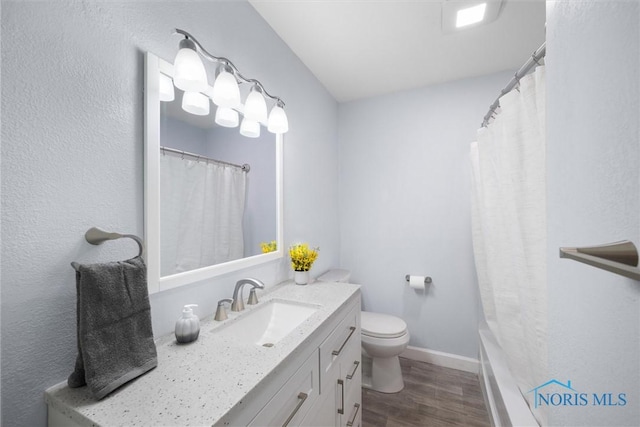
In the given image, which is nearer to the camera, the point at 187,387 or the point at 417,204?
the point at 187,387

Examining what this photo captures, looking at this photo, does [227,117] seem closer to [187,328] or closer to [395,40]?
[187,328]

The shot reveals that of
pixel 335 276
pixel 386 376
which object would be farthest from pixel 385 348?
pixel 335 276

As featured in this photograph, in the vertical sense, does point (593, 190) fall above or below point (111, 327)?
above

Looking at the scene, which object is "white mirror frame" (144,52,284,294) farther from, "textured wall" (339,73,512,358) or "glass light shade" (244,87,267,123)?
"textured wall" (339,73,512,358)

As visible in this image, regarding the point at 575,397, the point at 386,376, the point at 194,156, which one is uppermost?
the point at 194,156

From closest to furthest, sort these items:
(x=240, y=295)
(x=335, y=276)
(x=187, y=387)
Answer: (x=187, y=387) < (x=240, y=295) < (x=335, y=276)

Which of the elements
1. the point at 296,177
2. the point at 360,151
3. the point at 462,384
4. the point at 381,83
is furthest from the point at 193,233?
the point at 462,384

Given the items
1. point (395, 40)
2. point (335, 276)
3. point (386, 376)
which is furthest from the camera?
point (335, 276)

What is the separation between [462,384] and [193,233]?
2.25 m

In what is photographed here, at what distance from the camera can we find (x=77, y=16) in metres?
0.74

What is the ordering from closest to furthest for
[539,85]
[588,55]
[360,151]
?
[588,55] < [539,85] < [360,151]

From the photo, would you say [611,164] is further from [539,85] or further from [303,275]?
[303,275]

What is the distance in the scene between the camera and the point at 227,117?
1260 millimetres

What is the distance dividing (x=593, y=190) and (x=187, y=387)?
1016 millimetres
